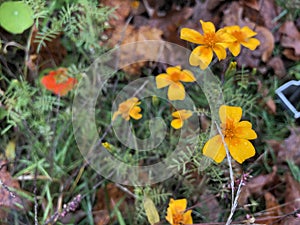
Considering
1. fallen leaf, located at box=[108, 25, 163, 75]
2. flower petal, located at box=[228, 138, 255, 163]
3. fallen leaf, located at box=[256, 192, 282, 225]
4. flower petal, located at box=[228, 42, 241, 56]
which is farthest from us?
fallen leaf, located at box=[108, 25, 163, 75]

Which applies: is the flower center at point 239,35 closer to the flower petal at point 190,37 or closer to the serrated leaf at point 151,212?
the flower petal at point 190,37

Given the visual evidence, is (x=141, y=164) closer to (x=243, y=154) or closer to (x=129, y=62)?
(x=129, y=62)

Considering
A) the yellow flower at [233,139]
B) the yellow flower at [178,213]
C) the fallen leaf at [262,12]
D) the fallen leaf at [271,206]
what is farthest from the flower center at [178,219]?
the fallen leaf at [262,12]

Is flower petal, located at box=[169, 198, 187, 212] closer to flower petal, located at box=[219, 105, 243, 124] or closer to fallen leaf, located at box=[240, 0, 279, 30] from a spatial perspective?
flower petal, located at box=[219, 105, 243, 124]

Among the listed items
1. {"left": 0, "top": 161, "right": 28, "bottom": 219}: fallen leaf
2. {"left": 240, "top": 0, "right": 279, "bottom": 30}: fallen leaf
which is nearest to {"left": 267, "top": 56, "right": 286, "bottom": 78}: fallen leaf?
{"left": 240, "top": 0, "right": 279, "bottom": 30}: fallen leaf

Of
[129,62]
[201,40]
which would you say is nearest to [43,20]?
[129,62]

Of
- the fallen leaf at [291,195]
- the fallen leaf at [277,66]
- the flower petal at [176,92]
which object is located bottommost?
the fallen leaf at [291,195]

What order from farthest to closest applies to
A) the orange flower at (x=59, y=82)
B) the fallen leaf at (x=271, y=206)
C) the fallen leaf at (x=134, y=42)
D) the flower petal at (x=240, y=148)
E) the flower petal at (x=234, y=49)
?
the fallen leaf at (x=134, y=42) < the orange flower at (x=59, y=82) < the fallen leaf at (x=271, y=206) < the flower petal at (x=234, y=49) < the flower petal at (x=240, y=148)
